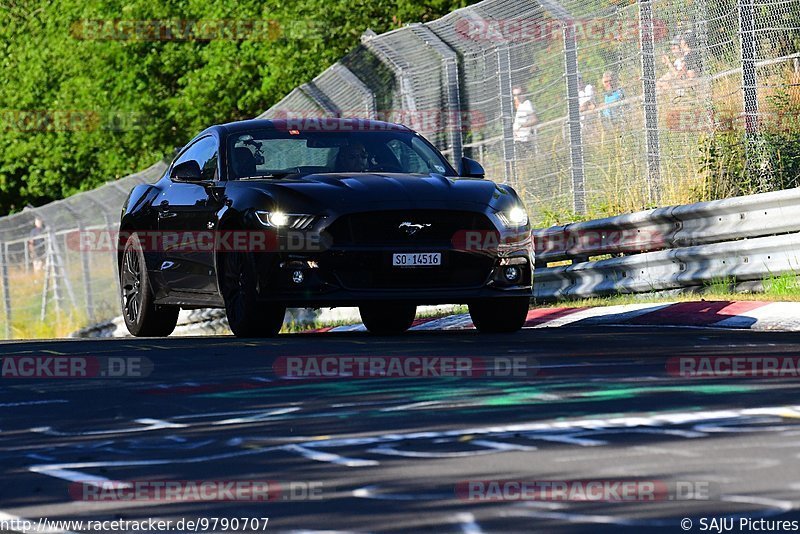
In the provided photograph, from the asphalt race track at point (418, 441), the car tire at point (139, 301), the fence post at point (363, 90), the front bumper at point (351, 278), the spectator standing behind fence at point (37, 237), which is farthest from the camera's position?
the spectator standing behind fence at point (37, 237)

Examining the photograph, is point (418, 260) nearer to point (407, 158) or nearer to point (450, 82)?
point (407, 158)

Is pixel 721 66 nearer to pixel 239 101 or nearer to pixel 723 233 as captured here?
pixel 723 233

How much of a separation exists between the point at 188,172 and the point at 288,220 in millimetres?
1535

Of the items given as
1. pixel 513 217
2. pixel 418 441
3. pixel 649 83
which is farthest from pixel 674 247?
pixel 418 441

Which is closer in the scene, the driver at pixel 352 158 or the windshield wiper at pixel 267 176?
the windshield wiper at pixel 267 176

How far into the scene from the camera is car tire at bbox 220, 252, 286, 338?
11570 millimetres

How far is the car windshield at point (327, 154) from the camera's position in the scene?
1255 cm

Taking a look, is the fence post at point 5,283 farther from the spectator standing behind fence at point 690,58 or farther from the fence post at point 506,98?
the spectator standing behind fence at point 690,58

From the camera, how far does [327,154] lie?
1266cm

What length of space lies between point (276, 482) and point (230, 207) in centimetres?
643

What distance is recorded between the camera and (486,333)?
1242 centimetres

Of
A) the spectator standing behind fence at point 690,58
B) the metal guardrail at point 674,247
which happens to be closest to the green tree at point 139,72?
the spectator standing behind fence at point 690,58

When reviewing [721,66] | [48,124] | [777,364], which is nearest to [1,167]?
[48,124]

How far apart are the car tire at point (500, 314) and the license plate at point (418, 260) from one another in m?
0.81
